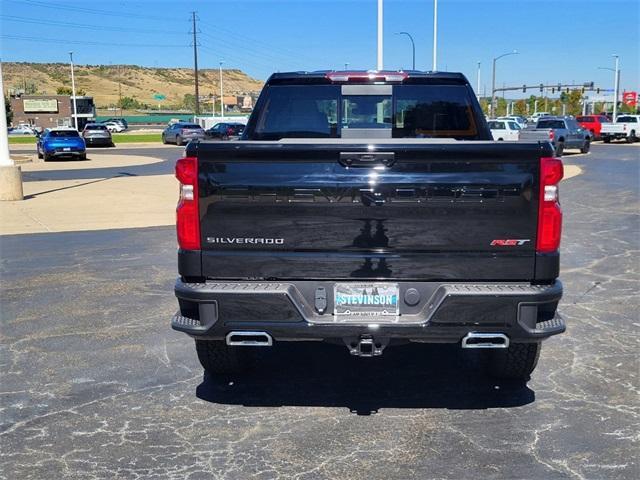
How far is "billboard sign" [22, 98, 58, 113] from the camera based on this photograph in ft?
317

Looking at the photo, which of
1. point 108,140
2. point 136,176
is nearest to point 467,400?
point 136,176

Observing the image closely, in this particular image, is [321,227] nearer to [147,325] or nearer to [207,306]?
[207,306]

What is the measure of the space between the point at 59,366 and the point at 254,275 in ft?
7.73

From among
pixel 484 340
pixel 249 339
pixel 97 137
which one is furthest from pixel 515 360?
pixel 97 137

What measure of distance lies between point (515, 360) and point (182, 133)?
44.6 meters

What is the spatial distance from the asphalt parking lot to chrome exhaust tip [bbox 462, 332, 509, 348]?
60 centimetres

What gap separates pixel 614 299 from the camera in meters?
7.44

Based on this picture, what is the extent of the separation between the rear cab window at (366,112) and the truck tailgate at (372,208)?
1.60 m

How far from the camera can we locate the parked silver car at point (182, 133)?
46.9 m

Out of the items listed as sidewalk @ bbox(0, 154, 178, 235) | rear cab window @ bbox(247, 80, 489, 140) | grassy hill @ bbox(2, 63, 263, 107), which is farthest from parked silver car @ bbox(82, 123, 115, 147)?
grassy hill @ bbox(2, 63, 263, 107)

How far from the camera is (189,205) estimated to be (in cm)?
405

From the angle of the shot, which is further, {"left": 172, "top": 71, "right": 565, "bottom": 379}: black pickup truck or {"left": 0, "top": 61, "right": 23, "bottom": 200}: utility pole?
{"left": 0, "top": 61, "right": 23, "bottom": 200}: utility pole

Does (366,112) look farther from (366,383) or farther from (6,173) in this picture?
(6,173)

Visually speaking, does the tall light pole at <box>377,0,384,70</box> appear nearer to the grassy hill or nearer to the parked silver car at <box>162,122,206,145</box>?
the parked silver car at <box>162,122,206,145</box>
